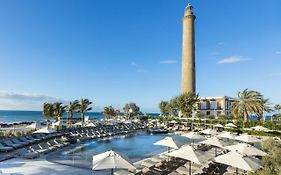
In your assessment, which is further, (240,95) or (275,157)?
(240,95)

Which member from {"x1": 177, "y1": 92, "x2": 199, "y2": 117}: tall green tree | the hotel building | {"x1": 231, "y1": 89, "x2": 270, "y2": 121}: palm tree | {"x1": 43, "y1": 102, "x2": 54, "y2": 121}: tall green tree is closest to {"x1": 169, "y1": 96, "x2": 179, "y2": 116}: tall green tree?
{"x1": 177, "y1": 92, "x2": 199, "y2": 117}: tall green tree

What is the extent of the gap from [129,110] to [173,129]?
3163 centimetres

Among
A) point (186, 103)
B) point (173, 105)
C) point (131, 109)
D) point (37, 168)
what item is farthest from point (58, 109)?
point (131, 109)

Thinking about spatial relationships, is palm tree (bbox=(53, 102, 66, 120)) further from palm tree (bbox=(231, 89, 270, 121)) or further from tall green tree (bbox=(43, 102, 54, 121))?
A: palm tree (bbox=(231, 89, 270, 121))

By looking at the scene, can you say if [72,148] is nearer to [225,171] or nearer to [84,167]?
[84,167]

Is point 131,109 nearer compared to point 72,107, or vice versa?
point 72,107

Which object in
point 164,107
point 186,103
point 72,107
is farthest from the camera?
point 164,107

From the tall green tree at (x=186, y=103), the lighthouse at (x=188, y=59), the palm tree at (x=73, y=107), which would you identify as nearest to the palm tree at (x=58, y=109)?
the palm tree at (x=73, y=107)

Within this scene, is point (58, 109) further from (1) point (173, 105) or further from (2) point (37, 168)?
(1) point (173, 105)

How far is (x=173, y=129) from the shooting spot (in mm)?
35875

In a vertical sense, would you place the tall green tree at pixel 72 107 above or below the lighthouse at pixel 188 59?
below

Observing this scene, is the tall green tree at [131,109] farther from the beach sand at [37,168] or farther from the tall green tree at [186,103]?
the beach sand at [37,168]

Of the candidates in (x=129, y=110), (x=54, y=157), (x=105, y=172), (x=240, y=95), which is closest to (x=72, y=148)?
(x=54, y=157)

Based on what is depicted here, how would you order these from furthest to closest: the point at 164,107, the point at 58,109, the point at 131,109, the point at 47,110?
the point at 131,109 < the point at 164,107 < the point at 58,109 < the point at 47,110
